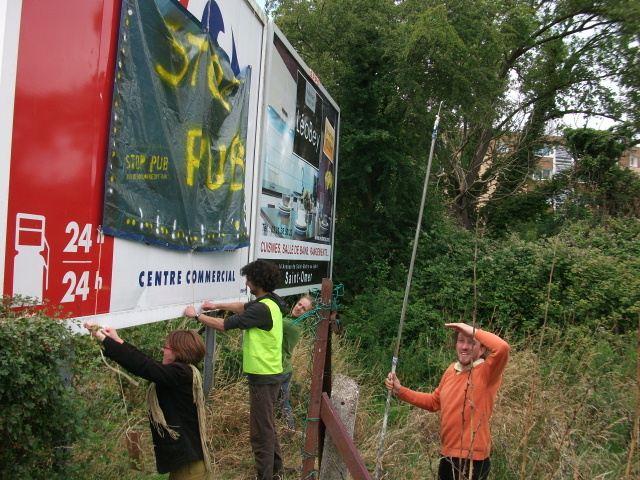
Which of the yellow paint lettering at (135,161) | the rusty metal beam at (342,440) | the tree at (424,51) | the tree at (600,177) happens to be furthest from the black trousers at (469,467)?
the tree at (600,177)

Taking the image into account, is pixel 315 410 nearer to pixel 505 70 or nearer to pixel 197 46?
pixel 197 46

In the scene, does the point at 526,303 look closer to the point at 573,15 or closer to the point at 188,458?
the point at 188,458

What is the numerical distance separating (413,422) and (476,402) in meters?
2.70

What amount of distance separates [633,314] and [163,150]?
27.9 ft

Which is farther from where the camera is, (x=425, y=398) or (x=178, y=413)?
(x=425, y=398)

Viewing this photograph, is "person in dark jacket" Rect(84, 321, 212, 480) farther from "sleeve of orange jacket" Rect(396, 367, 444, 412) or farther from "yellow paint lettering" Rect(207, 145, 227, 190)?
"yellow paint lettering" Rect(207, 145, 227, 190)

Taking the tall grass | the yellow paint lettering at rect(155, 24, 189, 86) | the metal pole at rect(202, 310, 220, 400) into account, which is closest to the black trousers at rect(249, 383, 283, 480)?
the tall grass

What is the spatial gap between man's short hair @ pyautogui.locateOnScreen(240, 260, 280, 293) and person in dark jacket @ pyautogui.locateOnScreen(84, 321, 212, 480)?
129 cm

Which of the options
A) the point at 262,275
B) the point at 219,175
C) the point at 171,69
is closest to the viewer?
the point at 171,69

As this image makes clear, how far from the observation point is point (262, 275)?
4543 millimetres

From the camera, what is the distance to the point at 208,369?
547 cm

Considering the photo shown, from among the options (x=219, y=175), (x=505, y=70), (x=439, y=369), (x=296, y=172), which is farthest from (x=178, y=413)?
(x=505, y=70)

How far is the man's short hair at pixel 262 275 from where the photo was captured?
179 inches

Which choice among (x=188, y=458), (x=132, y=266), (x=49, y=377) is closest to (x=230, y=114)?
(x=132, y=266)
